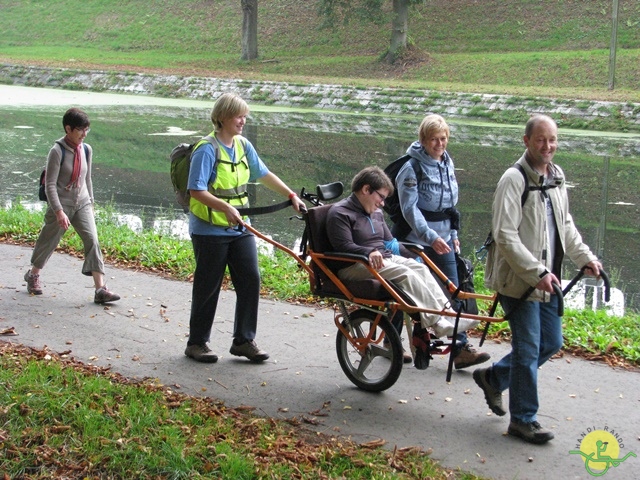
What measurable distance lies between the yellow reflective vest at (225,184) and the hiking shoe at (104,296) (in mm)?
2013

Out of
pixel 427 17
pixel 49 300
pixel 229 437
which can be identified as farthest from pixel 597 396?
pixel 427 17

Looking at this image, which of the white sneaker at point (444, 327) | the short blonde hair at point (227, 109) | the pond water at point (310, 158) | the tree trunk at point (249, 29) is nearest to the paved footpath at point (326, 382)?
the white sneaker at point (444, 327)

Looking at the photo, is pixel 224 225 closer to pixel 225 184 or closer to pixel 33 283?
→ pixel 225 184

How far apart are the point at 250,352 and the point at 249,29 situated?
38.6 meters

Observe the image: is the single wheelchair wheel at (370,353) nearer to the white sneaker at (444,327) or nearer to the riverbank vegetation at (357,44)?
the white sneaker at (444,327)

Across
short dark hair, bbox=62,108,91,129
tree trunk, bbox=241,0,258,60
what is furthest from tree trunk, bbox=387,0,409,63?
short dark hair, bbox=62,108,91,129

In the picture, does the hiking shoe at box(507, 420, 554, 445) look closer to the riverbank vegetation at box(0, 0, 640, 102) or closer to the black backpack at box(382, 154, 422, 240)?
the black backpack at box(382, 154, 422, 240)

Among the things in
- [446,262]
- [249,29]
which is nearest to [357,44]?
[249,29]

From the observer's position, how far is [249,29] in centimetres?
4312

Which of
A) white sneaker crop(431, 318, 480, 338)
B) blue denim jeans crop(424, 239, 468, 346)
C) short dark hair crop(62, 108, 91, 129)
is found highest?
short dark hair crop(62, 108, 91, 129)

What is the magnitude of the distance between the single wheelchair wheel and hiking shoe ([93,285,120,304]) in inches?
103

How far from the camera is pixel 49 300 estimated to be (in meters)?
7.90

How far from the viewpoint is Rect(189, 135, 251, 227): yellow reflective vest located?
236 inches

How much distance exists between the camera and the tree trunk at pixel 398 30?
39.3 metres
